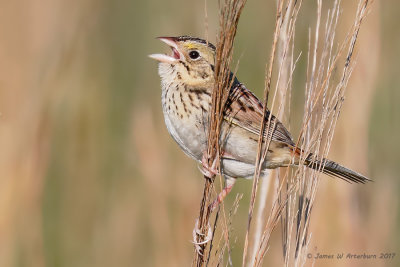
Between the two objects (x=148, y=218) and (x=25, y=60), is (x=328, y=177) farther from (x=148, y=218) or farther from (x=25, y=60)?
(x=25, y=60)

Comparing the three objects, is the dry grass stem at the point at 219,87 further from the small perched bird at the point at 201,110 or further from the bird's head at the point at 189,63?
the bird's head at the point at 189,63

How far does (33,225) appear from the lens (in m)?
3.70

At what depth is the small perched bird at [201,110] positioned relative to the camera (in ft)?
9.96

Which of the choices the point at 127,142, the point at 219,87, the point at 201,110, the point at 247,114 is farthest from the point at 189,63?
the point at 127,142

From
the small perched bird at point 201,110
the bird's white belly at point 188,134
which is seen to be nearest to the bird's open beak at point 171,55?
the small perched bird at point 201,110

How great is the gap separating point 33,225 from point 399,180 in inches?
80.4

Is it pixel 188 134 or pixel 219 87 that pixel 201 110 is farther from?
pixel 219 87

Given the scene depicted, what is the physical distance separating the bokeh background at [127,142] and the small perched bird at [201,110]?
55cm

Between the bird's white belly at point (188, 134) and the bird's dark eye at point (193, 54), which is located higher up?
the bird's dark eye at point (193, 54)

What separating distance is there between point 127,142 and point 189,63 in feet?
3.46

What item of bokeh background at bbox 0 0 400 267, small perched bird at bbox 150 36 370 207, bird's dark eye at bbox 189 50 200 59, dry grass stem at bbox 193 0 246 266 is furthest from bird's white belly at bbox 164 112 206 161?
bokeh background at bbox 0 0 400 267

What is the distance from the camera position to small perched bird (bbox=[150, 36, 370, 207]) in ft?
9.96

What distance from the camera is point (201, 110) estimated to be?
304 centimetres

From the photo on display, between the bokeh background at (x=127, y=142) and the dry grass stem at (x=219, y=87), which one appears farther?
the bokeh background at (x=127, y=142)
